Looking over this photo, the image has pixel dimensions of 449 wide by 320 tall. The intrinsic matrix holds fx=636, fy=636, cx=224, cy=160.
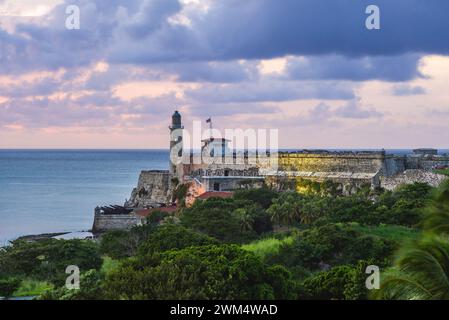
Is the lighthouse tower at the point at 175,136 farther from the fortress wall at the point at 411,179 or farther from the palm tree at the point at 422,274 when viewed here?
the palm tree at the point at 422,274

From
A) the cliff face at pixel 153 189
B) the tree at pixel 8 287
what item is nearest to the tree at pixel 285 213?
the tree at pixel 8 287

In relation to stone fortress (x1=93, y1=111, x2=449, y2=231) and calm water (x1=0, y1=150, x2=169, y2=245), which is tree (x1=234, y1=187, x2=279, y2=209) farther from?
calm water (x1=0, y1=150, x2=169, y2=245)

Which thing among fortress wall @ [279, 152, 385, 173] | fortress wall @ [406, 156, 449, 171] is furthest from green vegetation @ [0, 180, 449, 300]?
fortress wall @ [406, 156, 449, 171]

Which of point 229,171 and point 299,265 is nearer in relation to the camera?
point 299,265

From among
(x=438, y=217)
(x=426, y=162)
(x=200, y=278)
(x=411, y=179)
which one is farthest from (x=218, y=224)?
(x=426, y=162)
